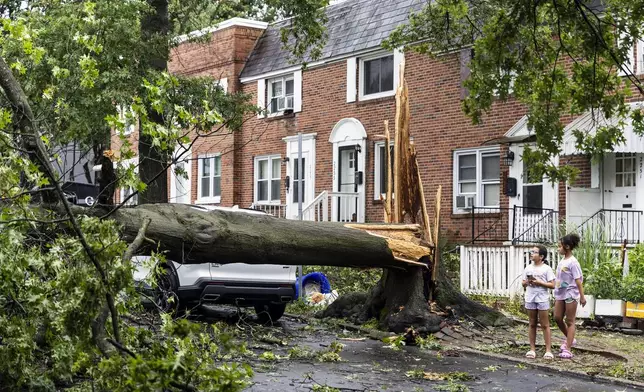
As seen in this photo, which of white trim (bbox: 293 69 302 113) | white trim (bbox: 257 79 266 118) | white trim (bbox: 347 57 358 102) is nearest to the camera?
white trim (bbox: 347 57 358 102)

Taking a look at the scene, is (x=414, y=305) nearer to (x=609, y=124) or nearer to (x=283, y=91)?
(x=609, y=124)

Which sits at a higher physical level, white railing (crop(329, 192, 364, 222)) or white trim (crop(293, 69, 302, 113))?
white trim (crop(293, 69, 302, 113))

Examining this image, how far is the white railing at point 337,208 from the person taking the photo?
1045 inches

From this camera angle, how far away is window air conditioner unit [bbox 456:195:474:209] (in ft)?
78.0

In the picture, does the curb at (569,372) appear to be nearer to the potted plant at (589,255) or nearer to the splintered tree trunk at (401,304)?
the splintered tree trunk at (401,304)

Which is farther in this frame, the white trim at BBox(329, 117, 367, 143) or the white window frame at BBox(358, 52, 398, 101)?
the white trim at BBox(329, 117, 367, 143)

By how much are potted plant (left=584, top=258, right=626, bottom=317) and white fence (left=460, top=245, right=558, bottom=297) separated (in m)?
1.61

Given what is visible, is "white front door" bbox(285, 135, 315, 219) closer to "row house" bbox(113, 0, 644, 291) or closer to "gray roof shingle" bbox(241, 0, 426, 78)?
"row house" bbox(113, 0, 644, 291)

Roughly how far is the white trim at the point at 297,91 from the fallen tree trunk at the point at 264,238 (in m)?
13.8

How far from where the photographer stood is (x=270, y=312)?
16.2 metres

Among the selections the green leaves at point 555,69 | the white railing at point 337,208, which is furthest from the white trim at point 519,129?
the green leaves at point 555,69

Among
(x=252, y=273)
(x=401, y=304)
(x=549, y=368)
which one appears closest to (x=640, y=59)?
(x=401, y=304)

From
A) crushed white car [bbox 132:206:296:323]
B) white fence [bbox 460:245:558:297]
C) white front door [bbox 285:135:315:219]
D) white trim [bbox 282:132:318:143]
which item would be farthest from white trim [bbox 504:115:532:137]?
crushed white car [bbox 132:206:296:323]

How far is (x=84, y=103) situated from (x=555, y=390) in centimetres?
1063
